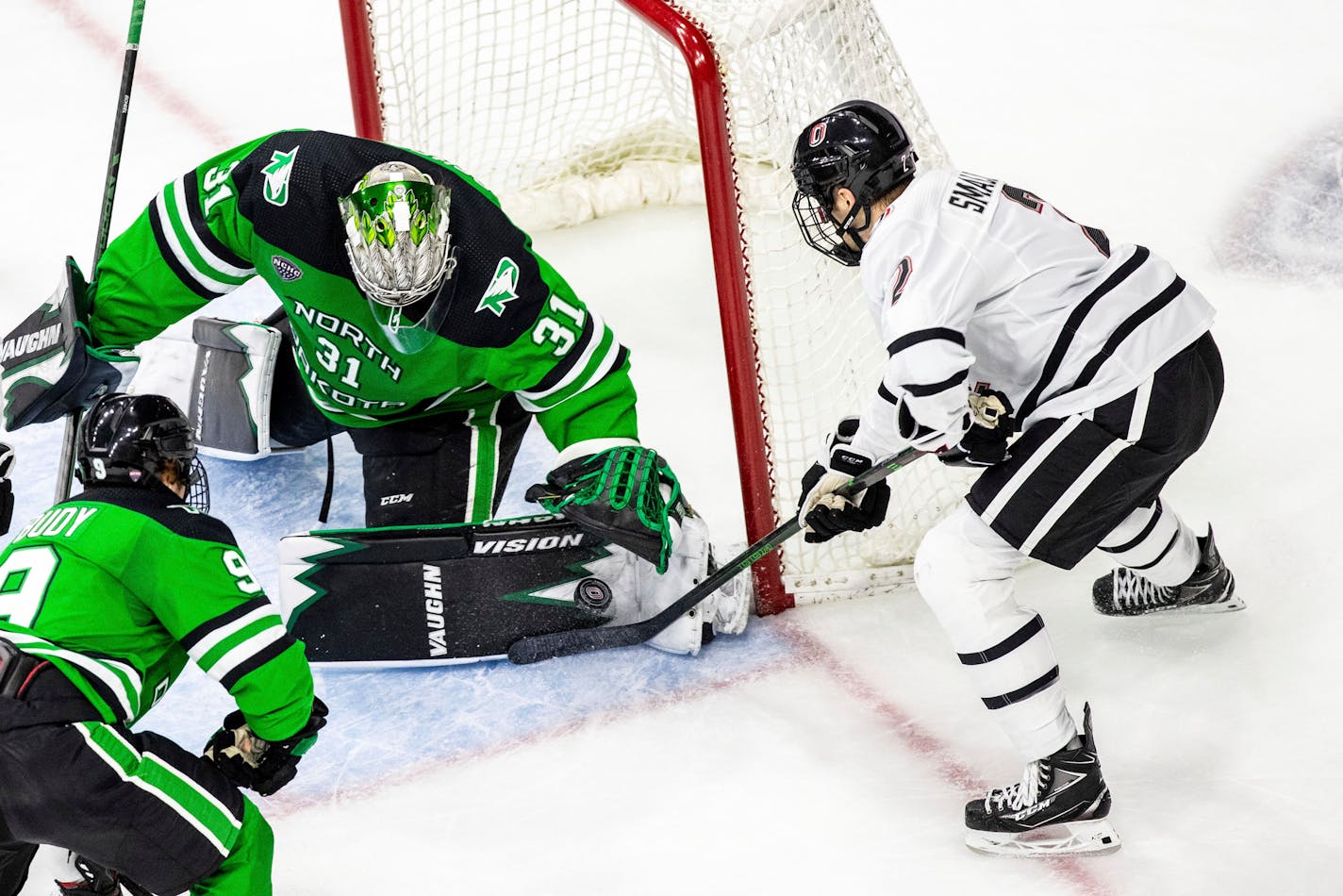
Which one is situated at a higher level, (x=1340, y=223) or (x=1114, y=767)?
(x=1340, y=223)

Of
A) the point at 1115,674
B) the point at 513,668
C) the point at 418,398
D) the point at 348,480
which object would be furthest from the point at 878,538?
the point at 348,480

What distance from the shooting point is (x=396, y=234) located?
258cm

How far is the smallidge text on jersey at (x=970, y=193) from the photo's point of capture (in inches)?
88.7

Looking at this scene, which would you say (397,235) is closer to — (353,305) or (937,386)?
(353,305)

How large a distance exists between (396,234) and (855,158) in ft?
2.64

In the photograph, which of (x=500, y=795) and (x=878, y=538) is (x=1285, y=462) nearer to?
(x=878, y=538)

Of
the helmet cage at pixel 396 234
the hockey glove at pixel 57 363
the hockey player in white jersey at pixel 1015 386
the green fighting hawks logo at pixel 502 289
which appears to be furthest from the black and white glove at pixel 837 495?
the hockey glove at pixel 57 363

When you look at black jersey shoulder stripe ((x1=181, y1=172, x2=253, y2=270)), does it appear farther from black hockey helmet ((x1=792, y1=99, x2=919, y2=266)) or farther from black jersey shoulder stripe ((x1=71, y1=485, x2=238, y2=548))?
black hockey helmet ((x1=792, y1=99, x2=919, y2=266))

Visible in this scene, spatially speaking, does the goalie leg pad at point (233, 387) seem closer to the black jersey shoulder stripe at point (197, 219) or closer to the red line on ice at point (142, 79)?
the black jersey shoulder stripe at point (197, 219)

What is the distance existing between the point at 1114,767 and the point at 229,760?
1529mm

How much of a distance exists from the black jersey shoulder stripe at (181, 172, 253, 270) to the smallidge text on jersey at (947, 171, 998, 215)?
56.9 inches

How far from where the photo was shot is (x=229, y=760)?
91.0 inches

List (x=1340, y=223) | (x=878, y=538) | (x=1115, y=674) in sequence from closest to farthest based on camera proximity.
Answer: (x=1115, y=674)
(x=878, y=538)
(x=1340, y=223)

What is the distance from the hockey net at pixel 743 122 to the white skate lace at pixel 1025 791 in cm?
70
